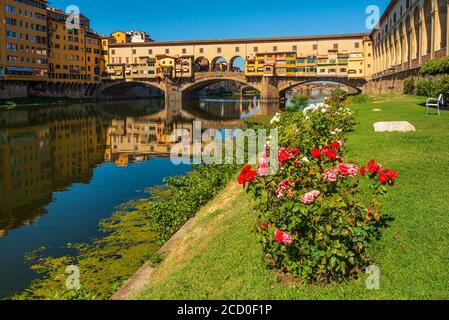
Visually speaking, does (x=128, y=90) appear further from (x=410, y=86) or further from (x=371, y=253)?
(x=371, y=253)

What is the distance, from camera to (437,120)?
19984 mm

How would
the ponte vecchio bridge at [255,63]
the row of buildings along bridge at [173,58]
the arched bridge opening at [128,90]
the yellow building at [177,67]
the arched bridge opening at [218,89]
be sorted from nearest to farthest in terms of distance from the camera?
1. the row of buildings along bridge at [173,58]
2. the ponte vecchio bridge at [255,63]
3. the arched bridge opening at [218,89]
4. the yellow building at [177,67]
5. the arched bridge opening at [128,90]

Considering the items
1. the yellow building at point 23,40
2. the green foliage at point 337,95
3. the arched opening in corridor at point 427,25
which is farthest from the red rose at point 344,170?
the yellow building at point 23,40

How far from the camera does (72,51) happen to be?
9925cm

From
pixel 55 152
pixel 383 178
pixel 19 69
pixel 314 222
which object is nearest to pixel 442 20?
pixel 55 152

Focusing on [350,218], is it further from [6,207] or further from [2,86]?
[2,86]

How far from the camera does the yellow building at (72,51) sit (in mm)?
93688

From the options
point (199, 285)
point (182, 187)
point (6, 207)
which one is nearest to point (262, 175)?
point (199, 285)

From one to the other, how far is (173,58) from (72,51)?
888 inches

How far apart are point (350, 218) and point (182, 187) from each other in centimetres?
1160

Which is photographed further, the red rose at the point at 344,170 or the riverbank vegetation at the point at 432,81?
the riverbank vegetation at the point at 432,81

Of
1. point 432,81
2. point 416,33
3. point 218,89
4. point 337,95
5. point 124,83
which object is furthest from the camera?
point 218,89

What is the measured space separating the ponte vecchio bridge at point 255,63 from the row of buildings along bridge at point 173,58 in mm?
203

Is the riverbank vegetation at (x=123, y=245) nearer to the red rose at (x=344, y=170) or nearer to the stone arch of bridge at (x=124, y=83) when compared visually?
the red rose at (x=344, y=170)
